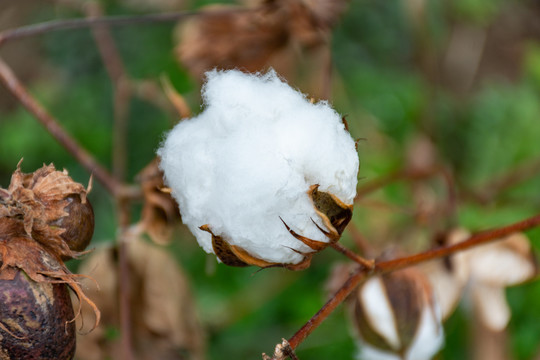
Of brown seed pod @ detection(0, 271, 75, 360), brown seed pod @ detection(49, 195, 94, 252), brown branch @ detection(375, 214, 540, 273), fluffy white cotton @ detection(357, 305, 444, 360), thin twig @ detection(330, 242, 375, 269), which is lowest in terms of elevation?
fluffy white cotton @ detection(357, 305, 444, 360)

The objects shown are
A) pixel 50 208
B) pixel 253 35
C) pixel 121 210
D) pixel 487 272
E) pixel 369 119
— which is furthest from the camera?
pixel 369 119

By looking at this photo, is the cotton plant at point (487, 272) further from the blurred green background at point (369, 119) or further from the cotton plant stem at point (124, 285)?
the cotton plant stem at point (124, 285)

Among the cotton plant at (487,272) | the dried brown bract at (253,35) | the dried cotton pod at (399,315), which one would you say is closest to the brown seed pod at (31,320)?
the dried cotton pod at (399,315)

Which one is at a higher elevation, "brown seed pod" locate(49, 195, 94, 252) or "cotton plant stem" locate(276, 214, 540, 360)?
"brown seed pod" locate(49, 195, 94, 252)

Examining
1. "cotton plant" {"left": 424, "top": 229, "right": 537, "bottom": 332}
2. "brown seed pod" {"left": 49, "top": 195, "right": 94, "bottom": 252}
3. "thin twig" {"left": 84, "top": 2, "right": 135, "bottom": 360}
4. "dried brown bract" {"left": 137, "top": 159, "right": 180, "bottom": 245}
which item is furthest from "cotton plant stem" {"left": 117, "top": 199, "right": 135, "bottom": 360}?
"cotton plant" {"left": 424, "top": 229, "right": 537, "bottom": 332}

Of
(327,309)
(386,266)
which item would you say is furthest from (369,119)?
(327,309)

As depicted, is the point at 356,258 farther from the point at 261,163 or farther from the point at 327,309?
the point at 261,163

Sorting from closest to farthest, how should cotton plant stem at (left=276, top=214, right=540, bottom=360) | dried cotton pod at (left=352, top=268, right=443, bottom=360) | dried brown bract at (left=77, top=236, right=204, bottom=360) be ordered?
cotton plant stem at (left=276, top=214, right=540, bottom=360) < dried cotton pod at (left=352, top=268, right=443, bottom=360) < dried brown bract at (left=77, top=236, right=204, bottom=360)

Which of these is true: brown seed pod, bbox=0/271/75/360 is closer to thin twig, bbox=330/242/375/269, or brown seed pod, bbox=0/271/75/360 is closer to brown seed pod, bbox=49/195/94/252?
brown seed pod, bbox=49/195/94/252
